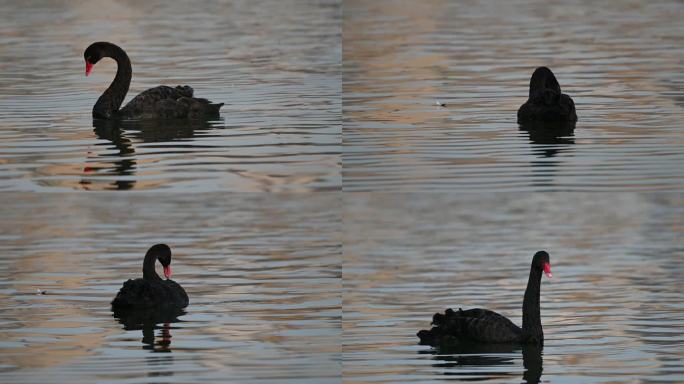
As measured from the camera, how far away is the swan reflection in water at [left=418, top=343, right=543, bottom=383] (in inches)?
310

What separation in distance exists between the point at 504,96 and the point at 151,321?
137 inches

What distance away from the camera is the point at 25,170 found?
29.1 ft

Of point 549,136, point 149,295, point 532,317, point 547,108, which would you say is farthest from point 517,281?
point 149,295

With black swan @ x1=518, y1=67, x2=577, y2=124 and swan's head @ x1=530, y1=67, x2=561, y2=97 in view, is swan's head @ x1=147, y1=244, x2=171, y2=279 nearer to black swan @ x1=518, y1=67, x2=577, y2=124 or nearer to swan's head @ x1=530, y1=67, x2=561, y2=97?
black swan @ x1=518, y1=67, x2=577, y2=124

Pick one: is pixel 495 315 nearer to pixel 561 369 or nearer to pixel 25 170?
pixel 561 369

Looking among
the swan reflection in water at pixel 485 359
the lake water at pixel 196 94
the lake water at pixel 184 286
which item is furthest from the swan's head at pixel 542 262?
the lake water at pixel 196 94

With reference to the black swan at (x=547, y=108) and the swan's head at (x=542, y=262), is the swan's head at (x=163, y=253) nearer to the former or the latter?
the swan's head at (x=542, y=262)

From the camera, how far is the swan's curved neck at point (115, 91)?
10602mm

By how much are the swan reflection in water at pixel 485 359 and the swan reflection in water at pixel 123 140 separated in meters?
1.88

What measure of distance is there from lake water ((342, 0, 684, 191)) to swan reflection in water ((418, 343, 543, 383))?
853 mm

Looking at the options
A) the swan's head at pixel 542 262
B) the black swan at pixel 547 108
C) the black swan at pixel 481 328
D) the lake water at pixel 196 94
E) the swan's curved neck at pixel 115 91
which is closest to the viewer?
the black swan at pixel 481 328

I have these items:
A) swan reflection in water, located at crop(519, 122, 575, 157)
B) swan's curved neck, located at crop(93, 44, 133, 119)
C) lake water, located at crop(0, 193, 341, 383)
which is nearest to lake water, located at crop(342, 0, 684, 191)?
swan reflection in water, located at crop(519, 122, 575, 157)

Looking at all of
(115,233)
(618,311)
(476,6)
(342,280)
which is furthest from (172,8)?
(618,311)

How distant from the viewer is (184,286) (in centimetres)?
963
